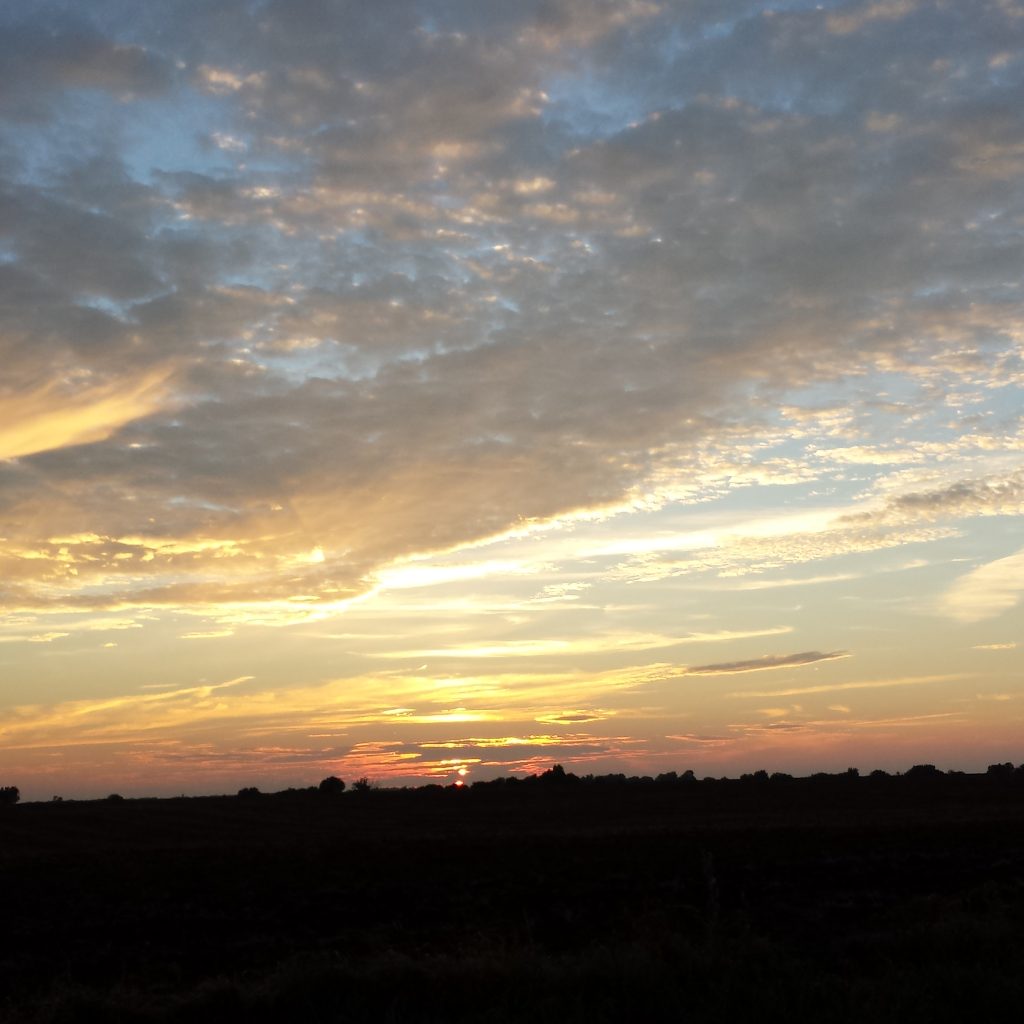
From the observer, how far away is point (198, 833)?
4862 cm

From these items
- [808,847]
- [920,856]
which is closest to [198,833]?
[808,847]

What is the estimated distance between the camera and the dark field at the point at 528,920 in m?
10.3

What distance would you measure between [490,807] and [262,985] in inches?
2336

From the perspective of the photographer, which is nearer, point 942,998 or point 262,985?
point 942,998

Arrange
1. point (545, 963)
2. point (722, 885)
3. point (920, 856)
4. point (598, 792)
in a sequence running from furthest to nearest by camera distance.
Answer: point (598, 792) → point (920, 856) → point (722, 885) → point (545, 963)

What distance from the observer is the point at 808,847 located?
31047mm

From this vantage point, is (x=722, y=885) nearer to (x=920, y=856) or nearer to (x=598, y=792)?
(x=920, y=856)

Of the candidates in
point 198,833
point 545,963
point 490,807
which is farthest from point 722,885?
point 490,807

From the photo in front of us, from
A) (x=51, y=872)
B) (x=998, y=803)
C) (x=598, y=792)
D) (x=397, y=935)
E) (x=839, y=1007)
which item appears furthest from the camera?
(x=598, y=792)

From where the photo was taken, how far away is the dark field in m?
10.3

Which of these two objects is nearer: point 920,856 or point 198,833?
point 920,856

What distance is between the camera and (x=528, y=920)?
59.4 ft

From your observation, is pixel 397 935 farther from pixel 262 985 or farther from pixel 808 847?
pixel 808 847

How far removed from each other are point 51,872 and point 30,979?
665 inches
